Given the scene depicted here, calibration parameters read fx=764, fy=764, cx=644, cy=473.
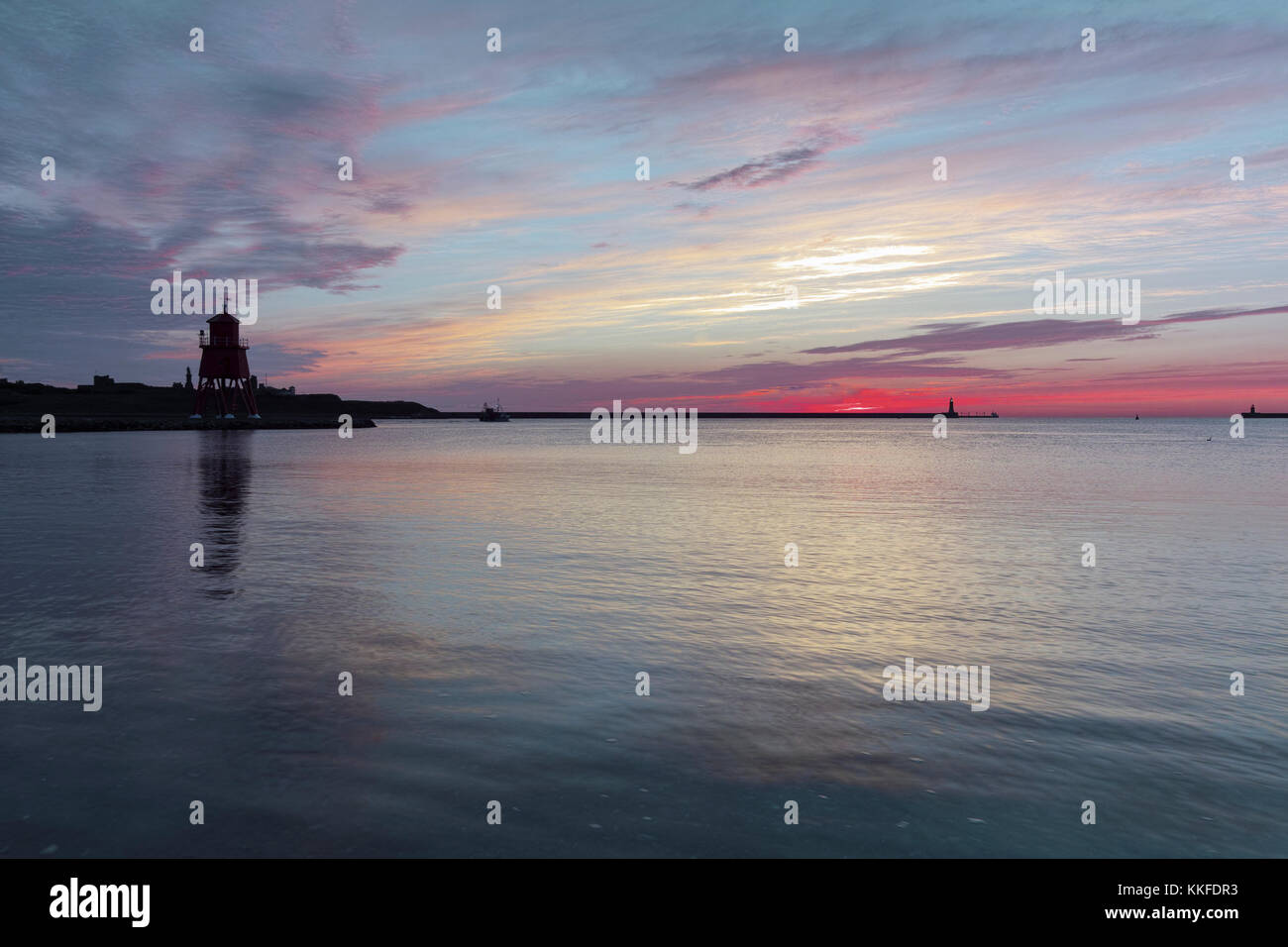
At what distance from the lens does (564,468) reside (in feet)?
209

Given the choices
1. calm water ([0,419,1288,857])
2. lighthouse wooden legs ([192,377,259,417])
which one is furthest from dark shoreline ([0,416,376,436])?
calm water ([0,419,1288,857])

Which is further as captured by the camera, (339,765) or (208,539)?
(208,539)

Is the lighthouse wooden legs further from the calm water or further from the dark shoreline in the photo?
the calm water

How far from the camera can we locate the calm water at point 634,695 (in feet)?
23.2

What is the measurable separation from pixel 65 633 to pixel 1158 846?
15.9m

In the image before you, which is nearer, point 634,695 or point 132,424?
point 634,695

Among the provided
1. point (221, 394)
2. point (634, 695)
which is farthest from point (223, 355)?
point (634, 695)

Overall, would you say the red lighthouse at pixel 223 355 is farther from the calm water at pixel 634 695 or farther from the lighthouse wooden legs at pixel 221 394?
the calm water at pixel 634 695

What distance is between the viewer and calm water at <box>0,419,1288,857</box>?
707 centimetres

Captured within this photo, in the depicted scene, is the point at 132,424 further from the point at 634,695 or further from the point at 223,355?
the point at 634,695

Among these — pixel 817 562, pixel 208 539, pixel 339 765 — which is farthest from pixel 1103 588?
pixel 208 539

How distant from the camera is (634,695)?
34.8ft
